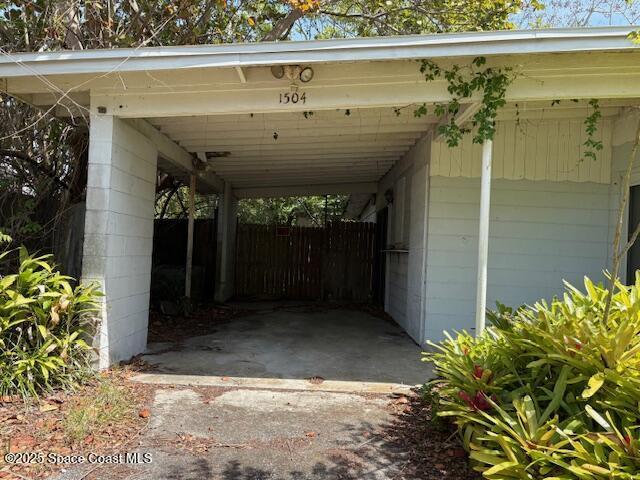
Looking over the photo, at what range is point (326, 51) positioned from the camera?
163 inches

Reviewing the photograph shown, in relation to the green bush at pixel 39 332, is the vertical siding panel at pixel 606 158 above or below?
above

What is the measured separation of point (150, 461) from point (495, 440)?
7.04ft

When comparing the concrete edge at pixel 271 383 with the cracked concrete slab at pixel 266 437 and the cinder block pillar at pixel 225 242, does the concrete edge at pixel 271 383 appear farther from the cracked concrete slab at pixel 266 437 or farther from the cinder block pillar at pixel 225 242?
the cinder block pillar at pixel 225 242

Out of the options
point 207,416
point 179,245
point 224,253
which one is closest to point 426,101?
point 207,416

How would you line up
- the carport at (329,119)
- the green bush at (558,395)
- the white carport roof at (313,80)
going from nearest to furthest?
the green bush at (558,395) → the white carport roof at (313,80) → the carport at (329,119)

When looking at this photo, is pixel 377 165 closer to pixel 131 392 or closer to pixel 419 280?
pixel 419 280

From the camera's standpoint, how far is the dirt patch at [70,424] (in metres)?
3.10

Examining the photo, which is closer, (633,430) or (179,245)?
(633,430)

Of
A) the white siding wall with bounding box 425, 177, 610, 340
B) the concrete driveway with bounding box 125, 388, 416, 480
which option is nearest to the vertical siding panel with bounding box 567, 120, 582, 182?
the white siding wall with bounding box 425, 177, 610, 340

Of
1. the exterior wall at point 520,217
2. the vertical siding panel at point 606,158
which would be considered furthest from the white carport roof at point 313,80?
the vertical siding panel at point 606,158

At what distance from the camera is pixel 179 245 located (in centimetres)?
1115

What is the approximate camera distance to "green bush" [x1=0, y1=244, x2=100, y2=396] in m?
3.94

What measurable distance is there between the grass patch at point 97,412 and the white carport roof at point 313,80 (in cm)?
274

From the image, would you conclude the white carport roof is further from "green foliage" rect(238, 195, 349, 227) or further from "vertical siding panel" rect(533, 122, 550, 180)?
Result: "green foliage" rect(238, 195, 349, 227)
